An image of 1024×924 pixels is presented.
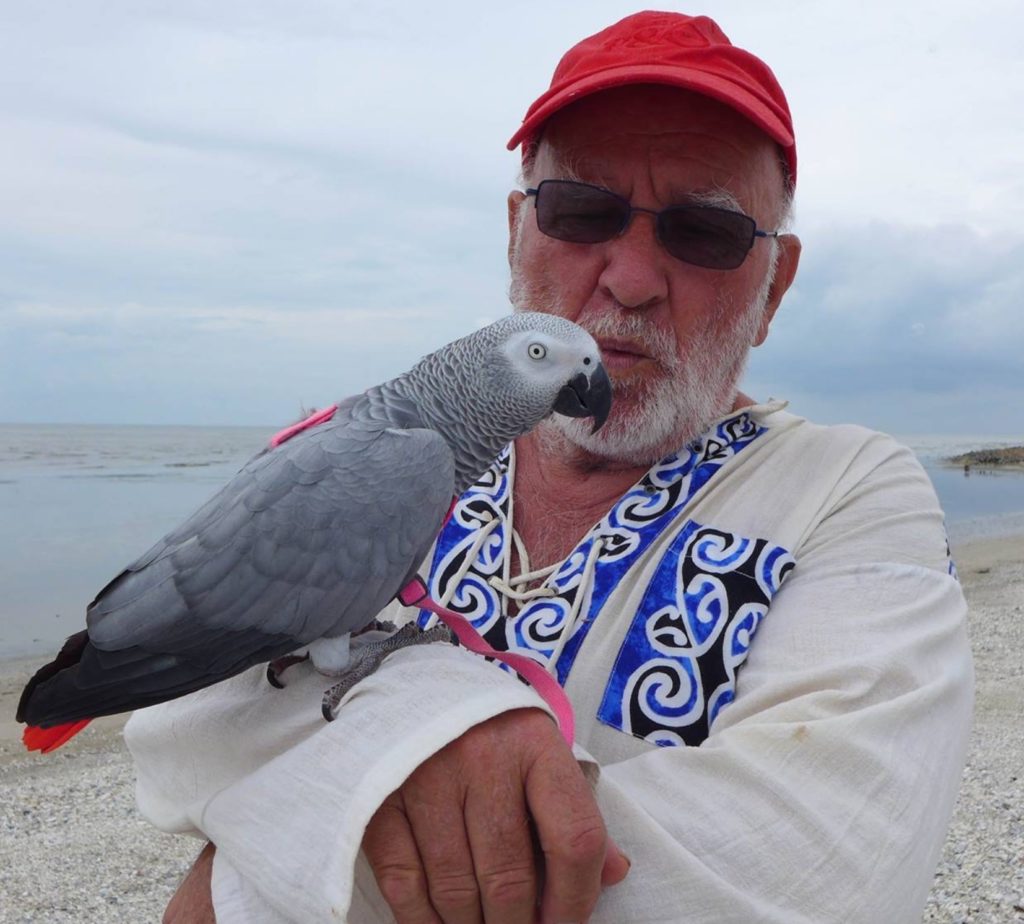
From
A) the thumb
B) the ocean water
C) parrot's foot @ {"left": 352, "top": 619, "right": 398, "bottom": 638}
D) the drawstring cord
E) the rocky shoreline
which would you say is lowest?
the rocky shoreline

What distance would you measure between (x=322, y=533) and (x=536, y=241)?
1025mm

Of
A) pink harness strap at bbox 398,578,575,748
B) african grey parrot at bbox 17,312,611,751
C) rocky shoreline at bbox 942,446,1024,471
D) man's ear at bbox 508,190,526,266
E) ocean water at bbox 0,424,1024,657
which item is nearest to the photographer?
pink harness strap at bbox 398,578,575,748

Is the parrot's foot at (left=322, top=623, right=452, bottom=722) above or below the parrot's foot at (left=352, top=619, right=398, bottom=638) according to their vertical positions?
above

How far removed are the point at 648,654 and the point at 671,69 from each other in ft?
4.51

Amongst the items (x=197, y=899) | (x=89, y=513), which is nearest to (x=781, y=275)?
(x=197, y=899)

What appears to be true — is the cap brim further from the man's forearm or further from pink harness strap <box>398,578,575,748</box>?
the man's forearm

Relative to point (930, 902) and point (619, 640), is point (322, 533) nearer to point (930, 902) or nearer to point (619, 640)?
point (619, 640)

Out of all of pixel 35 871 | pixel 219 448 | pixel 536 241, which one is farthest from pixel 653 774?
pixel 219 448

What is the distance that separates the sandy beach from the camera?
410 cm

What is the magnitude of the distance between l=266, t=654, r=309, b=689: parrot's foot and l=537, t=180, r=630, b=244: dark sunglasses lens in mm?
1219

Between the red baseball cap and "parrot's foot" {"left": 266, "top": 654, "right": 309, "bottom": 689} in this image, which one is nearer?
"parrot's foot" {"left": 266, "top": 654, "right": 309, "bottom": 689}

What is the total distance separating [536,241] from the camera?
231cm

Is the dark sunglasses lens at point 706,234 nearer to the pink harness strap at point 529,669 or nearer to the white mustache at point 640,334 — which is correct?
the white mustache at point 640,334

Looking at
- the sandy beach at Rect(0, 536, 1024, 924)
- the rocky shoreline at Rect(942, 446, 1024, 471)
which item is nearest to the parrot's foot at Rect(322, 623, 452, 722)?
the sandy beach at Rect(0, 536, 1024, 924)
